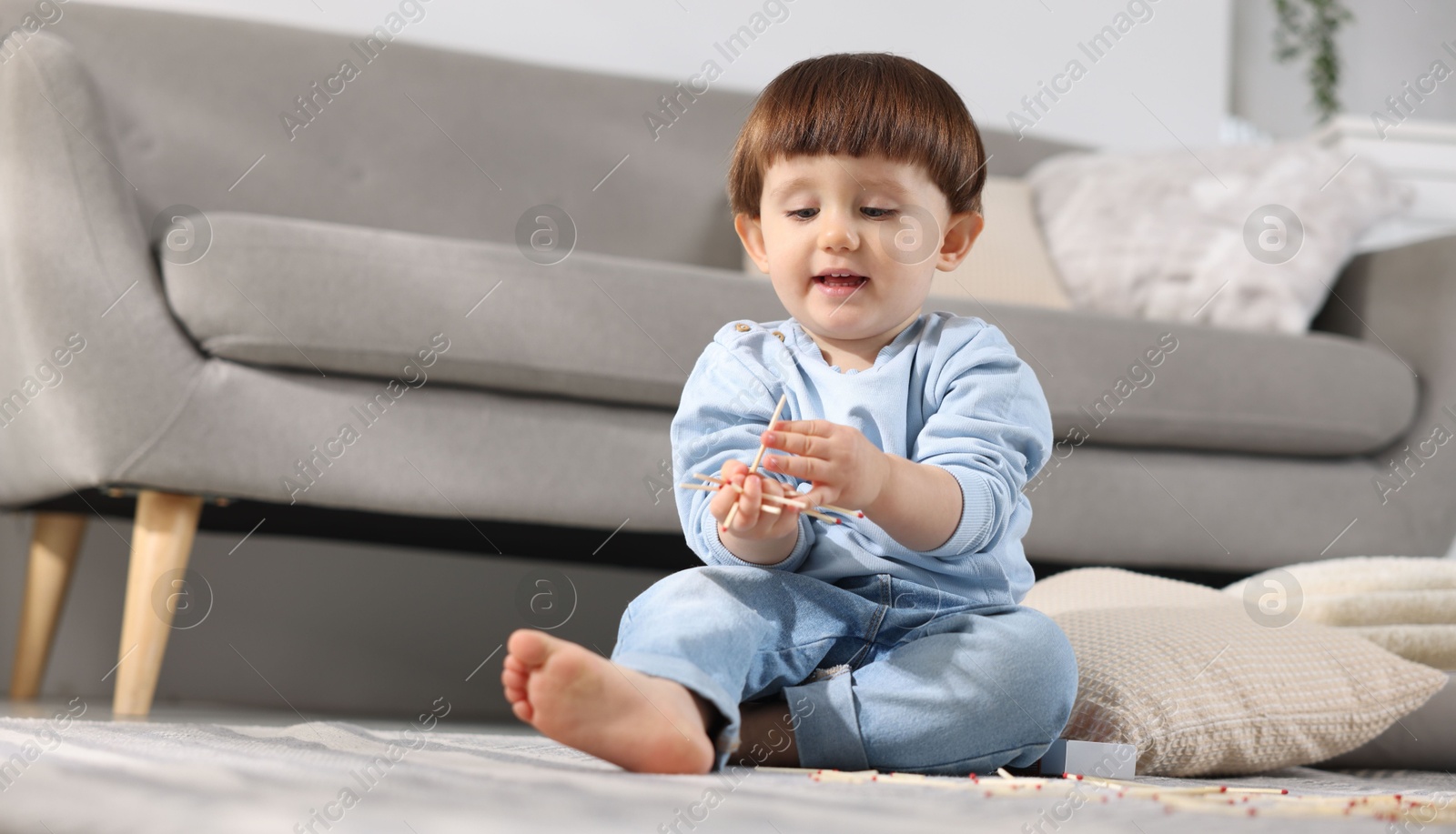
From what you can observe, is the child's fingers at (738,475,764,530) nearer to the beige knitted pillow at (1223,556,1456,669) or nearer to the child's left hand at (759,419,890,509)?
the child's left hand at (759,419,890,509)

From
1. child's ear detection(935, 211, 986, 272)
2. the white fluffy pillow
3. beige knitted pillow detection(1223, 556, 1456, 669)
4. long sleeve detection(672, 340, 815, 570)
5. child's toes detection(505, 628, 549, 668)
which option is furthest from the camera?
the white fluffy pillow

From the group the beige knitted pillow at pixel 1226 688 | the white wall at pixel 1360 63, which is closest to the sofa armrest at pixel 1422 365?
the beige knitted pillow at pixel 1226 688

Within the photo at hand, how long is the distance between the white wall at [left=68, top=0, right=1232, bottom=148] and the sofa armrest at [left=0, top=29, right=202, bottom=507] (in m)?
0.88

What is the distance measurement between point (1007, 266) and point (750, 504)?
1.39 m

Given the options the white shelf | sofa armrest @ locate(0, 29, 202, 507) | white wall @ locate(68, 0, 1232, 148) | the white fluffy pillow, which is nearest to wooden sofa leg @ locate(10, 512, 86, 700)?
sofa armrest @ locate(0, 29, 202, 507)

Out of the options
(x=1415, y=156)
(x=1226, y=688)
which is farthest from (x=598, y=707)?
(x=1415, y=156)

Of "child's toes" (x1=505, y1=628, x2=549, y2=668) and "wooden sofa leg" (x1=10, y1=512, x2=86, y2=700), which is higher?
"wooden sofa leg" (x1=10, y1=512, x2=86, y2=700)

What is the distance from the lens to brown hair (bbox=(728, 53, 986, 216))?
0.86 meters

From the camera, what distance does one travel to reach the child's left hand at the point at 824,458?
2.15 feet

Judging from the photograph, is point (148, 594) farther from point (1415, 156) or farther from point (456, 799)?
point (1415, 156)

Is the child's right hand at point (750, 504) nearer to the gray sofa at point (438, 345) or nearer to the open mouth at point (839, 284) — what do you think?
the open mouth at point (839, 284)

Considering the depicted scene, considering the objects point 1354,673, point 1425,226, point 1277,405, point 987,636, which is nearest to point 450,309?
point 987,636

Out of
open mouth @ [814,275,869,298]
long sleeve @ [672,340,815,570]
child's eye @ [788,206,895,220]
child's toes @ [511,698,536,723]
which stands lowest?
child's toes @ [511,698,536,723]

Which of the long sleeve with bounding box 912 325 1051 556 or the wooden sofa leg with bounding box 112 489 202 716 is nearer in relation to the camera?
the long sleeve with bounding box 912 325 1051 556
